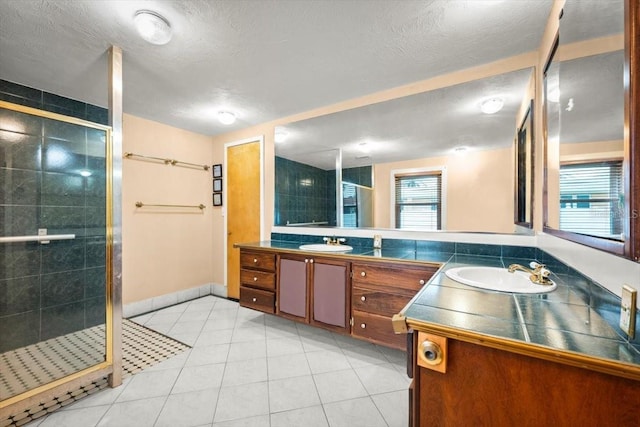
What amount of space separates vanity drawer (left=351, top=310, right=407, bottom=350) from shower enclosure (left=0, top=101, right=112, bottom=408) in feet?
5.57

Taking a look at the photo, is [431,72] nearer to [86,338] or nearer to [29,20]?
[29,20]

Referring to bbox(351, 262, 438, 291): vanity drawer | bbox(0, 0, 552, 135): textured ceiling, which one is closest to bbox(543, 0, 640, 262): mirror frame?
bbox(0, 0, 552, 135): textured ceiling

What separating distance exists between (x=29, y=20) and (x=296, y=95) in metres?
1.69

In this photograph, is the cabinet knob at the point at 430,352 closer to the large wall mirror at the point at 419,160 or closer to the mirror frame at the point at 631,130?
the mirror frame at the point at 631,130

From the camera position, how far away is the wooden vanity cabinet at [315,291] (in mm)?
2105

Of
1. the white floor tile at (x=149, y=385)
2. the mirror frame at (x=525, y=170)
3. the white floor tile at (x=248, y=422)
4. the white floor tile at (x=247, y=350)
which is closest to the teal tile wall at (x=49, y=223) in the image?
the white floor tile at (x=149, y=385)

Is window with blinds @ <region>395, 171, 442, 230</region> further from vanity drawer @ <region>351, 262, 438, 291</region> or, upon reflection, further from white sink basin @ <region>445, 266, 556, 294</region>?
white sink basin @ <region>445, 266, 556, 294</region>

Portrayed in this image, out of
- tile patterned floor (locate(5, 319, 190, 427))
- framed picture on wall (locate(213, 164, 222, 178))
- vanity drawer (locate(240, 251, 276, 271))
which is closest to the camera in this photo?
tile patterned floor (locate(5, 319, 190, 427))

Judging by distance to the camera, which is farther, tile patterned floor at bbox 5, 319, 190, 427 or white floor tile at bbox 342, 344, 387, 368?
white floor tile at bbox 342, 344, 387, 368

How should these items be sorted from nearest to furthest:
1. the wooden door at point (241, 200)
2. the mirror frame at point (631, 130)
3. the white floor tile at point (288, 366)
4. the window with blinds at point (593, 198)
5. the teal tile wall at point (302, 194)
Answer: the mirror frame at point (631, 130), the window with blinds at point (593, 198), the white floor tile at point (288, 366), the teal tile wall at point (302, 194), the wooden door at point (241, 200)

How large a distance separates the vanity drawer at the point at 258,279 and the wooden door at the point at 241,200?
24.6 inches

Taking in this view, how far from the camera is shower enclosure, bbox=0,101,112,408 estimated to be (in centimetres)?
175

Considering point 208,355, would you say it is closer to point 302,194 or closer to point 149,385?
point 149,385

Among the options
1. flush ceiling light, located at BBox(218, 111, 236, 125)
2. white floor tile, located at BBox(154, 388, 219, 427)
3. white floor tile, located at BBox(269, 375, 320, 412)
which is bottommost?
white floor tile, located at BBox(269, 375, 320, 412)
